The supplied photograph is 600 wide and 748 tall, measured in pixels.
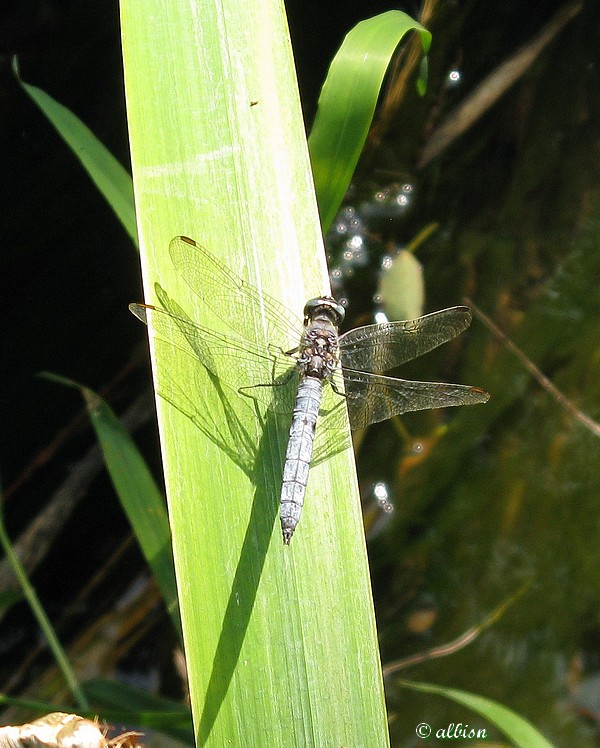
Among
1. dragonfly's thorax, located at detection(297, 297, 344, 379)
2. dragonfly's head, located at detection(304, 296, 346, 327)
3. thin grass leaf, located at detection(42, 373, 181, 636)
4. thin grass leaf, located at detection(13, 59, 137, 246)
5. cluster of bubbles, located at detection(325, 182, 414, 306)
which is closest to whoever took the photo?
dragonfly's head, located at detection(304, 296, 346, 327)

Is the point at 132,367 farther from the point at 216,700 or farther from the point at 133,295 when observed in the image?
the point at 216,700

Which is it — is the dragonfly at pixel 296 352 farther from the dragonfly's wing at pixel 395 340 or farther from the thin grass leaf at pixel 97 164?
the thin grass leaf at pixel 97 164

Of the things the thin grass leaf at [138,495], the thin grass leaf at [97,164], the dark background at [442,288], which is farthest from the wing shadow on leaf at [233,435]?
the dark background at [442,288]

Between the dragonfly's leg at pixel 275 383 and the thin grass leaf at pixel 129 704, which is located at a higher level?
the dragonfly's leg at pixel 275 383

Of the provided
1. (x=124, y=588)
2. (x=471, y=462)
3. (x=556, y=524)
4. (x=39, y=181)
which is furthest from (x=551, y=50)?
(x=124, y=588)

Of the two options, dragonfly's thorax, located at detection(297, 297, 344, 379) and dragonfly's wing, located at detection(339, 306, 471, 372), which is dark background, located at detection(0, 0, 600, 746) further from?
dragonfly's thorax, located at detection(297, 297, 344, 379)

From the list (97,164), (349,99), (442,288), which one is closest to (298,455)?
(349,99)

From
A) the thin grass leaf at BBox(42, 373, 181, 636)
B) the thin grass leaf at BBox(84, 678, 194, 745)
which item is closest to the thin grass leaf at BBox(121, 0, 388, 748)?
the thin grass leaf at BBox(42, 373, 181, 636)
